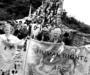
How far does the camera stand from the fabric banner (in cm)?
621

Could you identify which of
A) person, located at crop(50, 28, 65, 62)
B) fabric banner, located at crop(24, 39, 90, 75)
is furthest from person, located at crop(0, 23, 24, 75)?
person, located at crop(50, 28, 65, 62)

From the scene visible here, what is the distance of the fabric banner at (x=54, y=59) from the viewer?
6215 mm

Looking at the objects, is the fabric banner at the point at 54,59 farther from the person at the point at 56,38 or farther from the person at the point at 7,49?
the person at the point at 7,49

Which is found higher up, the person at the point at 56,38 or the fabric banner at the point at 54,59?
the person at the point at 56,38

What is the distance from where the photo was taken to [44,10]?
12.1 metres

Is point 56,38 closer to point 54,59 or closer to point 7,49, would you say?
point 54,59

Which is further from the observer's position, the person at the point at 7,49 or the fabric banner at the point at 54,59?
the fabric banner at the point at 54,59

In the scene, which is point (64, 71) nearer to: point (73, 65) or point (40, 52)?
point (73, 65)

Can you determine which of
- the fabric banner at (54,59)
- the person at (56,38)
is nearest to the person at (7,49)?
the fabric banner at (54,59)

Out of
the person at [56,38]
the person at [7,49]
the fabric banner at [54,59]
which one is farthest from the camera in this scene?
the person at [56,38]

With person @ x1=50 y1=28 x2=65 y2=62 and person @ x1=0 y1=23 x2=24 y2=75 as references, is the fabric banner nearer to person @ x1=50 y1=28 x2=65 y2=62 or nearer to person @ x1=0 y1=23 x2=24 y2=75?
person @ x1=50 y1=28 x2=65 y2=62

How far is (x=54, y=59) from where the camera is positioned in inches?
255

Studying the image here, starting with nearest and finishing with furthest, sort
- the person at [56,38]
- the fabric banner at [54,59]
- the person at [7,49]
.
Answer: the person at [7,49] → the fabric banner at [54,59] → the person at [56,38]

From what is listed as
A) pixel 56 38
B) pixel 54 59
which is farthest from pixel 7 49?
pixel 56 38
